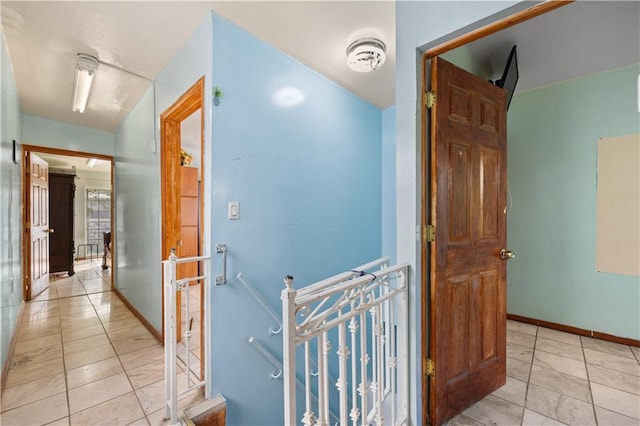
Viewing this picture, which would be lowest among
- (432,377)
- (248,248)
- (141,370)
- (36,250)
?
(141,370)


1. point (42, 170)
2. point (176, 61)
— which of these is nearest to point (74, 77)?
point (176, 61)

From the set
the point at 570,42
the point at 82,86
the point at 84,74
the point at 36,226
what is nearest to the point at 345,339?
the point at 570,42

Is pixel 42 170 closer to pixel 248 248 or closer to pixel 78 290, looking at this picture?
pixel 78 290

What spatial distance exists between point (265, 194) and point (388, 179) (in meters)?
1.77

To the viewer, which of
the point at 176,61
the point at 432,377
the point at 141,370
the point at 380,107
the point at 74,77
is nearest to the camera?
the point at 432,377

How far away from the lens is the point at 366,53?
2.10m

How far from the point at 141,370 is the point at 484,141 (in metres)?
3.01

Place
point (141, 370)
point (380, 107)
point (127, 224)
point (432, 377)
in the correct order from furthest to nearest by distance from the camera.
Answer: point (127, 224) < point (380, 107) < point (141, 370) < point (432, 377)

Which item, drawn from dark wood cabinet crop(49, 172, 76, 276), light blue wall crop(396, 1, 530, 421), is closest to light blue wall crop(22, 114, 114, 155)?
dark wood cabinet crop(49, 172, 76, 276)

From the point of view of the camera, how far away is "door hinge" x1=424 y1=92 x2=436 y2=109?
61.6 inches

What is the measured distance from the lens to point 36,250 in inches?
152

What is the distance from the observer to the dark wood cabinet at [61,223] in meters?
5.21

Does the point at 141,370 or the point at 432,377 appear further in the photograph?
the point at 141,370

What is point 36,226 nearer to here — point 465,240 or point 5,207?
point 5,207
